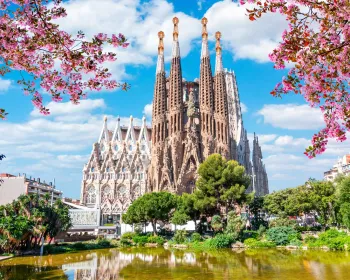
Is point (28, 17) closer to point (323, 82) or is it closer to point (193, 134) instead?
point (323, 82)

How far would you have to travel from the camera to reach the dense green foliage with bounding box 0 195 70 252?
22.3 meters

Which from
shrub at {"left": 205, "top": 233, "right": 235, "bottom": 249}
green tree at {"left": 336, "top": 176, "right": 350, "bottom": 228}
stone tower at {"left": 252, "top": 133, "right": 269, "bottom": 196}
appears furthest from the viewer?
stone tower at {"left": 252, "top": 133, "right": 269, "bottom": 196}

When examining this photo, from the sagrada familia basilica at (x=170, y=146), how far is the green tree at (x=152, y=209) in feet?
41.9

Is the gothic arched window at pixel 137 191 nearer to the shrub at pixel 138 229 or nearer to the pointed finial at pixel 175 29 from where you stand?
the shrub at pixel 138 229

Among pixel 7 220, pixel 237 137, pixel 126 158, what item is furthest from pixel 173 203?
pixel 237 137

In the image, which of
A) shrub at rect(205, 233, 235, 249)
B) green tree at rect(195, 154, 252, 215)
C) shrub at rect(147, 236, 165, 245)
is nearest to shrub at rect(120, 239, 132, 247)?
shrub at rect(147, 236, 165, 245)

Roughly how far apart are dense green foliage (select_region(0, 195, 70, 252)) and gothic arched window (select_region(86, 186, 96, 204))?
30882mm

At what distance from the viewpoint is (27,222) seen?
23.1 m

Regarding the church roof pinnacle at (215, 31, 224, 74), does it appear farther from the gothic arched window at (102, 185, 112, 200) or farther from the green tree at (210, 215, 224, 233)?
the green tree at (210, 215, 224, 233)

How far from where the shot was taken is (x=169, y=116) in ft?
172

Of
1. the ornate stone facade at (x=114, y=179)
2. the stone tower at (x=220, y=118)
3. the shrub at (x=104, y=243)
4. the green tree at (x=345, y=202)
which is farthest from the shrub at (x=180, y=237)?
the ornate stone facade at (x=114, y=179)

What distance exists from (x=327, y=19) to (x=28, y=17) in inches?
175

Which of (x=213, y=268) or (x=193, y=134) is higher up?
(x=193, y=134)

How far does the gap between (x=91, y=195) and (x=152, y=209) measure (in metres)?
29.0
